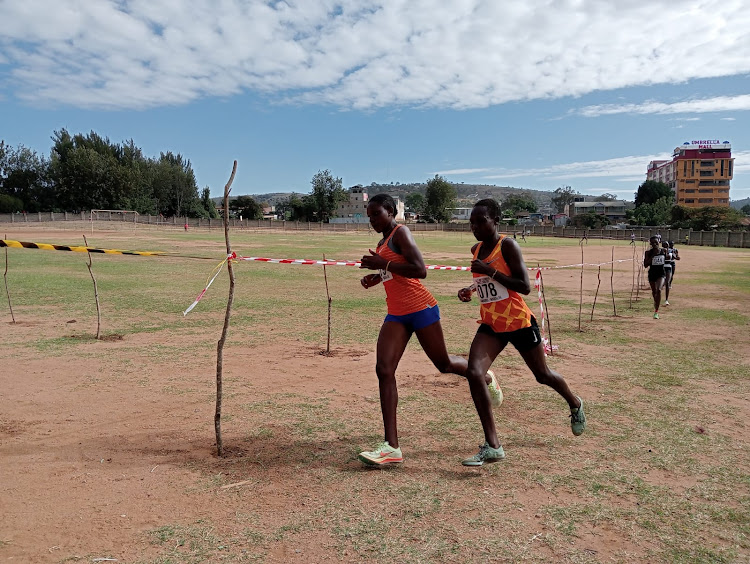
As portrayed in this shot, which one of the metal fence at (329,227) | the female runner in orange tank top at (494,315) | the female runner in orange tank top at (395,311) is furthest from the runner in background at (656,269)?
the metal fence at (329,227)

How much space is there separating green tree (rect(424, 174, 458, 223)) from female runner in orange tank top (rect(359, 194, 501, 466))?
112m

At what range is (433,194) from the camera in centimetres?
11594

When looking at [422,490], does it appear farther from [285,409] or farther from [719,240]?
[719,240]

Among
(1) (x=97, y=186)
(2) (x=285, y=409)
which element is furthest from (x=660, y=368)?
(1) (x=97, y=186)

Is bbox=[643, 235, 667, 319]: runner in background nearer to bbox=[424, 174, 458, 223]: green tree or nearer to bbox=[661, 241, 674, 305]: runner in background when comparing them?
bbox=[661, 241, 674, 305]: runner in background

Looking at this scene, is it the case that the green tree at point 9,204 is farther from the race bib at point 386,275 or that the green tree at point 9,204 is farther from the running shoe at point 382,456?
the running shoe at point 382,456

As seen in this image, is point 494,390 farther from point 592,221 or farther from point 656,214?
point 592,221

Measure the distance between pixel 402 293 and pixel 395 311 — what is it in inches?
6.3

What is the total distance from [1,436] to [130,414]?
1091mm

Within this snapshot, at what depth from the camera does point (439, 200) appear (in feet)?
378

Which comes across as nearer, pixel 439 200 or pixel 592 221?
pixel 592 221

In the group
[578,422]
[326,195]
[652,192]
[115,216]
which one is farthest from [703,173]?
[578,422]

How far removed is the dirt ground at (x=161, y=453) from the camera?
11.3 feet

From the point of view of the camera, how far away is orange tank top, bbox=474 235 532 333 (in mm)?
4617
